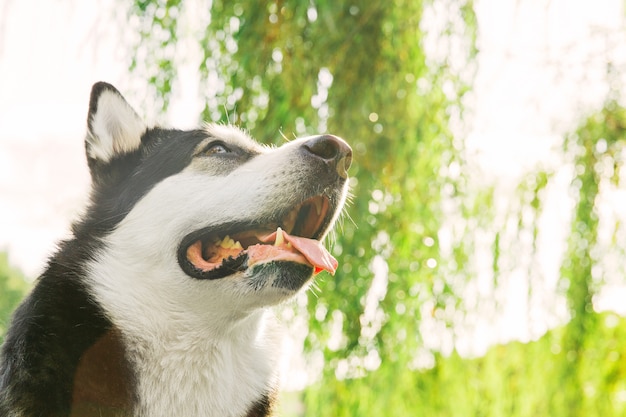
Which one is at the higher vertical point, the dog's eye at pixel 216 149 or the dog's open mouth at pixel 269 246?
the dog's eye at pixel 216 149

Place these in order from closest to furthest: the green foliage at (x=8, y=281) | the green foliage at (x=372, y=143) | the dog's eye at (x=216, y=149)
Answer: the dog's eye at (x=216, y=149)
the green foliage at (x=372, y=143)
the green foliage at (x=8, y=281)

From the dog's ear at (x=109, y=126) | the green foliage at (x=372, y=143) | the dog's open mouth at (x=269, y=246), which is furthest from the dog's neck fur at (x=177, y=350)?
the green foliage at (x=372, y=143)

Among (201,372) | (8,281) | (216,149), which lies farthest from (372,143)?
(8,281)

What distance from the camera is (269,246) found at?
2307 mm

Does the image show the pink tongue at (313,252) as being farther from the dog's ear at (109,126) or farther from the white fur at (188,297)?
the dog's ear at (109,126)

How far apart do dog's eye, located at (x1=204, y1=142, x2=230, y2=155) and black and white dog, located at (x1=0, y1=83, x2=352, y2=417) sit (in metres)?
0.03

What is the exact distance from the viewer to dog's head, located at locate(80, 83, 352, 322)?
2.30 meters

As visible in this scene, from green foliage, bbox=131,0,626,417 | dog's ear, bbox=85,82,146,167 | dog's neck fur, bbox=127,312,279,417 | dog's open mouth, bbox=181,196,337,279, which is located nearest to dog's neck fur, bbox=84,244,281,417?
dog's neck fur, bbox=127,312,279,417

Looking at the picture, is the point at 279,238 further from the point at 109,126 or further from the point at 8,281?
the point at 8,281

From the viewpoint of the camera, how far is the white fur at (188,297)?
7.82 ft

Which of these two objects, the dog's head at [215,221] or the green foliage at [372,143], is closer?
the dog's head at [215,221]

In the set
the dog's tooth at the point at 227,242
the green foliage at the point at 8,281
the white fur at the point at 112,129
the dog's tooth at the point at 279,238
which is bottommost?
the dog's tooth at the point at 227,242

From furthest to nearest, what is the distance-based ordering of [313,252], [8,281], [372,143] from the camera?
1. [8,281]
2. [372,143]
3. [313,252]

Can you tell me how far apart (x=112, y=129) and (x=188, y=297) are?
2.76 feet
